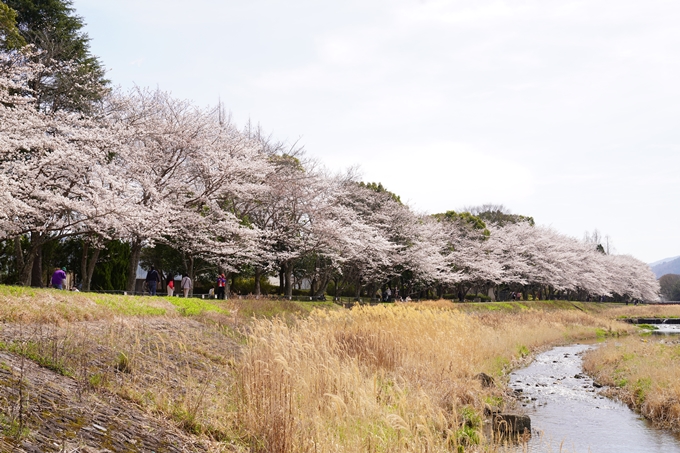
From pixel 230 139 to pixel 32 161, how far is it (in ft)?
43.2

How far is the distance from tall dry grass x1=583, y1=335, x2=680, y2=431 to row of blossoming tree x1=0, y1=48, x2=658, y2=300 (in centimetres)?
1515

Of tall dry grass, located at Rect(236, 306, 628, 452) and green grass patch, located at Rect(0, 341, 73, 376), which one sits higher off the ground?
green grass patch, located at Rect(0, 341, 73, 376)

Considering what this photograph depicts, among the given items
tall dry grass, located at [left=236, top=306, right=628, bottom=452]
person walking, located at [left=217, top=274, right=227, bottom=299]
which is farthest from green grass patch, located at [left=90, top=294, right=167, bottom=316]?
person walking, located at [left=217, top=274, right=227, bottom=299]

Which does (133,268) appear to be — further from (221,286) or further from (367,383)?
(367,383)

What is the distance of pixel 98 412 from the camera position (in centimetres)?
549

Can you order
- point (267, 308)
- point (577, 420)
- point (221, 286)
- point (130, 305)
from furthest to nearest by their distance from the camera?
point (221, 286) < point (267, 308) < point (130, 305) < point (577, 420)

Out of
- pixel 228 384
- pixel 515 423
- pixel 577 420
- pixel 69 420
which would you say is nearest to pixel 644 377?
pixel 577 420

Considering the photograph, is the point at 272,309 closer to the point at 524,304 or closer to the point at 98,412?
the point at 98,412

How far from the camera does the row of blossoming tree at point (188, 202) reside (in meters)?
18.3

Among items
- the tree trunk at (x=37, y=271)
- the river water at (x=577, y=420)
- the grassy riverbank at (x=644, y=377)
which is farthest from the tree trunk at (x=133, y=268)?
the grassy riverbank at (x=644, y=377)

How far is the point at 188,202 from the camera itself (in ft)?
83.8

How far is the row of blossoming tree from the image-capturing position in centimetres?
1833

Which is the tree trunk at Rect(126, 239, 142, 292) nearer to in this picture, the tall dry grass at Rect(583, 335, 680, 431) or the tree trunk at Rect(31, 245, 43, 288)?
the tree trunk at Rect(31, 245, 43, 288)

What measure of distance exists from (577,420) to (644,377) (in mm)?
4562
